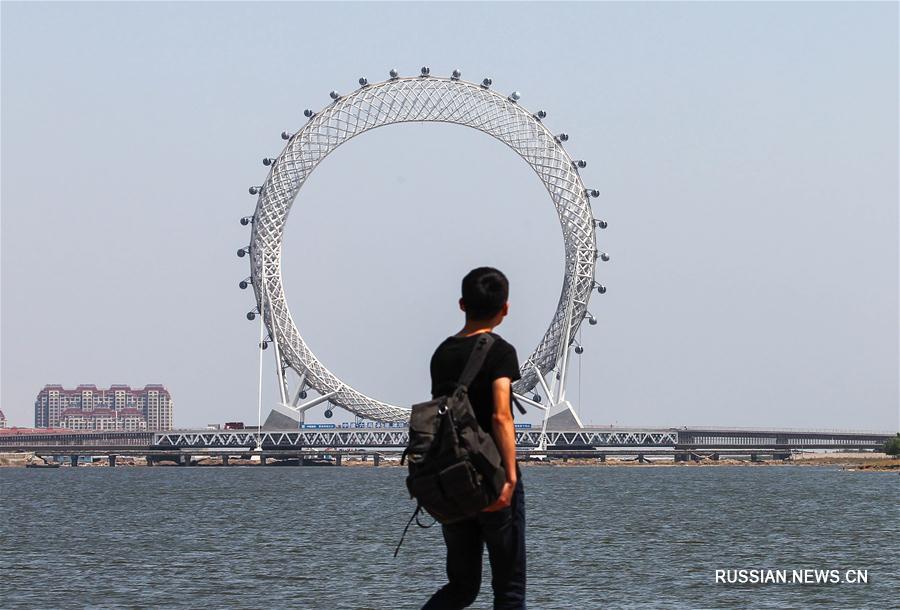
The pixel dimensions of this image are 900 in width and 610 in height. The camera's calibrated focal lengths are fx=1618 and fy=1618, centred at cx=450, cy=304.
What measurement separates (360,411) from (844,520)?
4197 inches

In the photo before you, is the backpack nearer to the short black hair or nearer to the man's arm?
the man's arm

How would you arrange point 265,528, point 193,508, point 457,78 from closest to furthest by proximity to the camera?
point 265,528, point 193,508, point 457,78

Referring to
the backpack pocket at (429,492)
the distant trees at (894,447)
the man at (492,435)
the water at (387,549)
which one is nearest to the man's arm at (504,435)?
the man at (492,435)

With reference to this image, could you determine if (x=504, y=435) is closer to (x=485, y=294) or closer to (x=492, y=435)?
(x=492, y=435)

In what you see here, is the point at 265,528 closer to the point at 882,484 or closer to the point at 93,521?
the point at 93,521

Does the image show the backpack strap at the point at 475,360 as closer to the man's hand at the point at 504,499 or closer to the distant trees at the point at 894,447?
the man's hand at the point at 504,499

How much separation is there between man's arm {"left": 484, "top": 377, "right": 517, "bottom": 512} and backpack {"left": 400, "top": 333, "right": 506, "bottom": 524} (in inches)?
1.6

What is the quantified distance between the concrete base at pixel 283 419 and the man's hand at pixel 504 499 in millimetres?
148333

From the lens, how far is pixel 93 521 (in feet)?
198

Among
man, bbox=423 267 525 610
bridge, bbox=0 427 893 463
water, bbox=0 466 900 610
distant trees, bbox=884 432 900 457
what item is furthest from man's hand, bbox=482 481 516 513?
distant trees, bbox=884 432 900 457

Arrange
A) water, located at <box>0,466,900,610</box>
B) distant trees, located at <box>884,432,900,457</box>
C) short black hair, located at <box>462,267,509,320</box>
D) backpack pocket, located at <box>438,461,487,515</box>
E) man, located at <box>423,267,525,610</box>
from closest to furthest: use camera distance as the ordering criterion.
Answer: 1. backpack pocket, located at <box>438,461,487,515</box>
2. man, located at <box>423,267,525,610</box>
3. short black hair, located at <box>462,267,509,320</box>
4. water, located at <box>0,466,900,610</box>
5. distant trees, located at <box>884,432,900,457</box>

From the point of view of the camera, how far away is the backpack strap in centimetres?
1126

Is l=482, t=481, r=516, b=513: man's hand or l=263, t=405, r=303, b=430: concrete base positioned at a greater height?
l=263, t=405, r=303, b=430: concrete base

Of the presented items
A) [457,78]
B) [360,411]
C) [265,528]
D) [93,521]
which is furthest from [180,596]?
[360,411]
